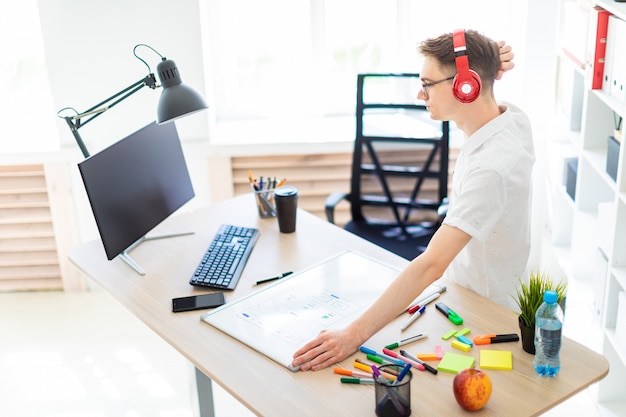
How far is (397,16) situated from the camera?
154 inches

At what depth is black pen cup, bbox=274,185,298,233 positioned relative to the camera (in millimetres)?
2566

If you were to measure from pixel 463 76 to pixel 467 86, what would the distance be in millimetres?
29

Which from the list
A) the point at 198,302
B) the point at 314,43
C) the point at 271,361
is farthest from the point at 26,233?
the point at 271,361

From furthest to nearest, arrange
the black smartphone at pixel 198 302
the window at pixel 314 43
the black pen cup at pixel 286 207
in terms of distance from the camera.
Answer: the window at pixel 314 43 → the black pen cup at pixel 286 207 → the black smartphone at pixel 198 302

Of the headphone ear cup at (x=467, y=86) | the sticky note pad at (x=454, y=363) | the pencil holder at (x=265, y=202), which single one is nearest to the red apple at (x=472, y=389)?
the sticky note pad at (x=454, y=363)

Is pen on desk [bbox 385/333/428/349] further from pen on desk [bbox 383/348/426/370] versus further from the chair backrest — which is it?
the chair backrest

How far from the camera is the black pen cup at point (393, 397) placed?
63.2 inches

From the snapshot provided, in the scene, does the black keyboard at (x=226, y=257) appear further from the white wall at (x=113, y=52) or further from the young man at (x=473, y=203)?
the white wall at (x=113, y=52)

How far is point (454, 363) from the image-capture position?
5.95 ft

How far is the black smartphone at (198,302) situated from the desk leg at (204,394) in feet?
1.17

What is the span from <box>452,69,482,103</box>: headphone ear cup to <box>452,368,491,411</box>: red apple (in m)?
0.74

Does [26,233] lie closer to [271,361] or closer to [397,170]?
[397,170]

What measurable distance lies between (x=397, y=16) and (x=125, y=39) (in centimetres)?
142

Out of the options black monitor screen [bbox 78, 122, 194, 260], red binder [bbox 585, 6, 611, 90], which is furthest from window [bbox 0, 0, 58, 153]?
red binder [bbox 585, 6, 611, 90]
